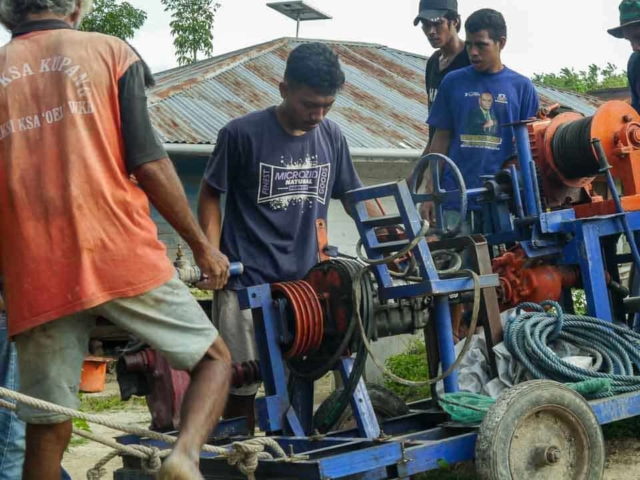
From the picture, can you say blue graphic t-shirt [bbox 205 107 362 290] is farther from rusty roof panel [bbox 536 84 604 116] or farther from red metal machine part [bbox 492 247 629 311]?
rusty roof panel [bbox 536 84 604 116]

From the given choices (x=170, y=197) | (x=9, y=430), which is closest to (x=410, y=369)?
(x=9, y=430)

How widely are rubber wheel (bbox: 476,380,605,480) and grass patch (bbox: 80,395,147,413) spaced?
5.10 meters

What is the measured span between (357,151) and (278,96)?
2.46m

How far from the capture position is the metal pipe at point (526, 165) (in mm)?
5977

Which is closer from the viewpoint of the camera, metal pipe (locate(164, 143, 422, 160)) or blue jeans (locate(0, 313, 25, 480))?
blue jeans (locate(0, 313, 25, 480))

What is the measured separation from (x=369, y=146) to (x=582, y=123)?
299 inches

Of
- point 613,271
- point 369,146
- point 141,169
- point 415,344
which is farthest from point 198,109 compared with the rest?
point 141,169

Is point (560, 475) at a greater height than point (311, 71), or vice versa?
point (311, 71)

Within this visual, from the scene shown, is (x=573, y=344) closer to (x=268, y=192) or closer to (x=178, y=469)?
(x=268, y=192)

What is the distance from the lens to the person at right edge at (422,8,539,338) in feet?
22.8

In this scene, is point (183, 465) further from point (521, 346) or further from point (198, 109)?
point (198, 109)

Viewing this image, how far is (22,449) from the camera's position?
481cm

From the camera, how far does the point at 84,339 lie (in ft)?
12.9

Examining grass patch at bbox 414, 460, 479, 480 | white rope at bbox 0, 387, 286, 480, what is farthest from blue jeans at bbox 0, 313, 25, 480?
grass patch at bbox 414, 460, 479, 480
